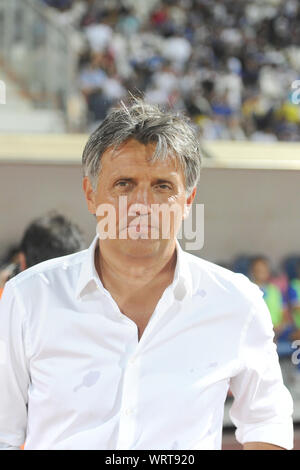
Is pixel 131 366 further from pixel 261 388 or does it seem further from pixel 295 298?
pixel 295 298

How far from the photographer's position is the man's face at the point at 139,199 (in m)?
1.16

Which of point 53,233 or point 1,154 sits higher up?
point 1,154

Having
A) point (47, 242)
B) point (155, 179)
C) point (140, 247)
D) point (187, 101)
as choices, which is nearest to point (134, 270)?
point (140, 247)

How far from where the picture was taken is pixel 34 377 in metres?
1.20

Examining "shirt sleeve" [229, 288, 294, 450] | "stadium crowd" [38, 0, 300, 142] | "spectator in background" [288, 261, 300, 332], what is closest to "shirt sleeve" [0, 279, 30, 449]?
"shirt sleeve" [229, 288, 294, 450]

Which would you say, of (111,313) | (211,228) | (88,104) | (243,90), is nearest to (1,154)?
(211,228)

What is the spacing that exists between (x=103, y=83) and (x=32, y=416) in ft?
20.4

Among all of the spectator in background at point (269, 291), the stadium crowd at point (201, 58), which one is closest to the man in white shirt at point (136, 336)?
the spectator in background at point (269, 291)

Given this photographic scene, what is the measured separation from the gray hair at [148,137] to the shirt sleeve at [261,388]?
266 mm

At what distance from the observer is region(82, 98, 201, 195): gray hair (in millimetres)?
1188

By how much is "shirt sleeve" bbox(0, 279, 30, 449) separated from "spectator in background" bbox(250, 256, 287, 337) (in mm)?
2111

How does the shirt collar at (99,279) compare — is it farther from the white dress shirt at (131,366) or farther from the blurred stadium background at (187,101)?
the blurred stadium background at (187,101)
